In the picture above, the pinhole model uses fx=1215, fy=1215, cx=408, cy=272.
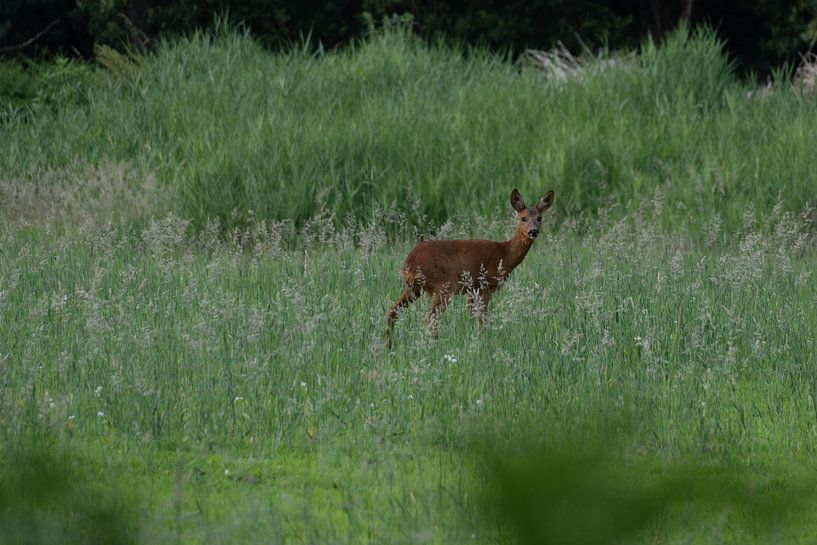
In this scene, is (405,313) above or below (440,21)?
above

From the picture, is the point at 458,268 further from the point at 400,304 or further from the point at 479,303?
the point at 479,303

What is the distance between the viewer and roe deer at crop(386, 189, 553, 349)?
7.93 meters

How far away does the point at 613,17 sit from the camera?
26359mm

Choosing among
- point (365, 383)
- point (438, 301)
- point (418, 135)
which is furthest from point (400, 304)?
point (418, 135)

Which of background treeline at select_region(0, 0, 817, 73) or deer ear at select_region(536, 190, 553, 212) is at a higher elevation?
deer ear at select_region(536, 190, 553, 212)

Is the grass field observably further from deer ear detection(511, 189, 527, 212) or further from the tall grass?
deer ear detection(511, 189, 527, 212)

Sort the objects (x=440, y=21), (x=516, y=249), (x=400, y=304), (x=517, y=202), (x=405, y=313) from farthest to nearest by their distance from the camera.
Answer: (x=440, y=21) < (x=517, y=202) < (x=516, y=249) < (x=400, y=304) < (x=405, y=313)

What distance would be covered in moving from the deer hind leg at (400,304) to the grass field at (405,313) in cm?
10

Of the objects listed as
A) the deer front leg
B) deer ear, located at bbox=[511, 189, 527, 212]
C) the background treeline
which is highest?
deer ear, located at bbox=[511, 189, 527, 212]

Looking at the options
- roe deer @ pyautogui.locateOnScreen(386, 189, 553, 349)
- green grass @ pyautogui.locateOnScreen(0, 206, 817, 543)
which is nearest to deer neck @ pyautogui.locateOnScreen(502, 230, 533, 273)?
roe deer @ pyautogui.locateOnScreen(386, 189, 553, 349)

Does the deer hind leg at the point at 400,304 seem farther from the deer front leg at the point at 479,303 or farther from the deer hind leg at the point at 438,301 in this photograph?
the deer front leg at the point at 479,303

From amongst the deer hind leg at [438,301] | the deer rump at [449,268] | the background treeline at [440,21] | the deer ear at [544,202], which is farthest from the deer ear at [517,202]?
the background treeline at [440,21]

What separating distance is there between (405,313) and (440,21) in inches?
726

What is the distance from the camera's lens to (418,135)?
14016 mm
